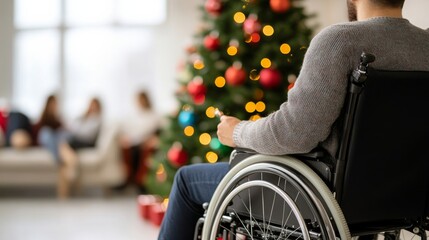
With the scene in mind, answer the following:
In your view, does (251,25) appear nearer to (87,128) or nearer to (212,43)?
(212,43)

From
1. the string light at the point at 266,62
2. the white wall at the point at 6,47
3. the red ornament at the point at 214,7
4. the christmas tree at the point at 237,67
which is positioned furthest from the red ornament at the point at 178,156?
the white wall at the point at 6,47

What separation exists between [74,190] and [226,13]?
2724 mm

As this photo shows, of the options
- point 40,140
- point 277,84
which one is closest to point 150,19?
point 40,140

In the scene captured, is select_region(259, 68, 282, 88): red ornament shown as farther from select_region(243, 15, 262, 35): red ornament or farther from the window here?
the window

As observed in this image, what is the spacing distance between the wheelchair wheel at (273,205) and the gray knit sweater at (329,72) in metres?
0.05

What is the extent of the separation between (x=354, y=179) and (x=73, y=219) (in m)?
3.16

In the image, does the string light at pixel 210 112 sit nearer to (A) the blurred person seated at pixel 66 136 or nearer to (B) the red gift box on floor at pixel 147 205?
(B) the red gift box on floor at pixel 147 205

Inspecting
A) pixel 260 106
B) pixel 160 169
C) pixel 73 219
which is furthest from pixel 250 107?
pixel 73 219

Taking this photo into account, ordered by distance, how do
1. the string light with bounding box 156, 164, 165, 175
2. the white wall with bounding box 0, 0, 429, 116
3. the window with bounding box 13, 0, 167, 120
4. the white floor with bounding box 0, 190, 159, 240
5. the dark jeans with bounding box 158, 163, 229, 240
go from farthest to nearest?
1. the window with bounding box 13, 0, 167, 120
2. the white wall with bounding box 0, 0, 429, 116
3. the string light with bounding box 156, 164, 165, 175
4. the white floor with bounding box 0, 190, 159, 240
5. the dark jeans with bounding box 158, 163, 229, 240

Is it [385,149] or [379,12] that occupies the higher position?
[379,12]

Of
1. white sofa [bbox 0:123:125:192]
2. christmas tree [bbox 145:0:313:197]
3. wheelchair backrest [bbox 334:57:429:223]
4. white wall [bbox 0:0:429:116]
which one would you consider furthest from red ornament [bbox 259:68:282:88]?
white wall [bbox 0:0:429:116]

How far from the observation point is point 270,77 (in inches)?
138

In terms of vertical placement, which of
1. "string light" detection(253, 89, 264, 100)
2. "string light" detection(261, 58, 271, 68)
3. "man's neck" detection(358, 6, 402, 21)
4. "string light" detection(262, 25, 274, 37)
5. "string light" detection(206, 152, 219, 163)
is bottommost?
"string light" detection(206, 152, 219, 163)

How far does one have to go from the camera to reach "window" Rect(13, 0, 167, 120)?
774 centimetres
